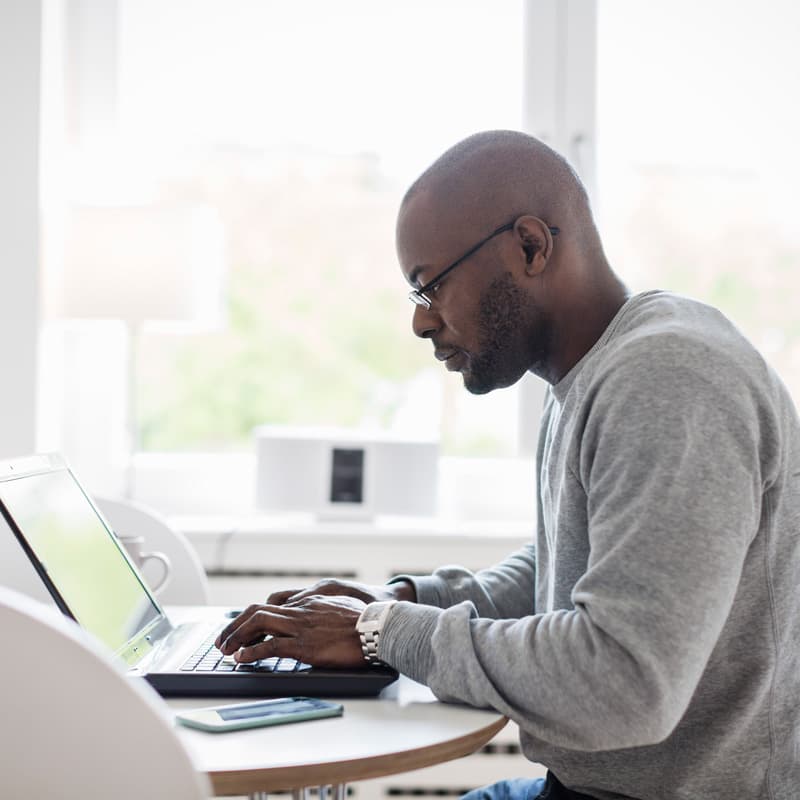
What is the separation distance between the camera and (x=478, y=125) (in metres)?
2.95

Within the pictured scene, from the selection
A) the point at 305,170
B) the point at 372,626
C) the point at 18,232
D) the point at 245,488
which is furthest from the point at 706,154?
the point at 372,626

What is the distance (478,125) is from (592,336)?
71.0 inches

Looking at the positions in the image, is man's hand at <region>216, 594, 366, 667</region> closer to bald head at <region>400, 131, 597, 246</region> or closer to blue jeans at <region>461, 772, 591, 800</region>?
blue jeans at <region>461, 772, 591, 800</region>

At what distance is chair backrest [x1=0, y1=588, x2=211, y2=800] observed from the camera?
747mm

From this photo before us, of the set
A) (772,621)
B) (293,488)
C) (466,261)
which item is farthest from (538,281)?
(293,488)

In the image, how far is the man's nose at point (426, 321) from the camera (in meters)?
1.36

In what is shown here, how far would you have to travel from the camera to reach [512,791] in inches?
54.6

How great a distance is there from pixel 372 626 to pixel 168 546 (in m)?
0.83

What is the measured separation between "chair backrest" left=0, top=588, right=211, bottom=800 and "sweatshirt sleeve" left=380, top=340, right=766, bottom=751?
1.24 ft

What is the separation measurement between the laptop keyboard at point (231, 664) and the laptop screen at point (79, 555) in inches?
3.6

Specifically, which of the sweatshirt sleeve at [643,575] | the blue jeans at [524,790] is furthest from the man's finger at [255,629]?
the blue jeans at [524,790]

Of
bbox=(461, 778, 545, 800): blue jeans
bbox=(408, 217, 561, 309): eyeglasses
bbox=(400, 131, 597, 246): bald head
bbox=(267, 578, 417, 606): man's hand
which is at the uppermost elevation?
bbox=(400, 131, 597, 246): bald head

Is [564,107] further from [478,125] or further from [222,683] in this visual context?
[222,683]

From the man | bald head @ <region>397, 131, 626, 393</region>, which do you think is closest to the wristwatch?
the man
